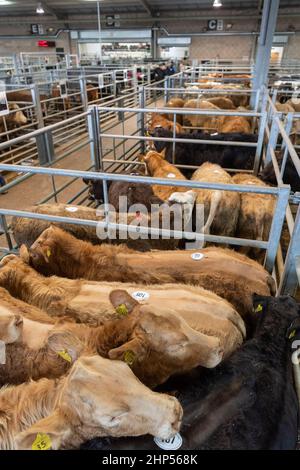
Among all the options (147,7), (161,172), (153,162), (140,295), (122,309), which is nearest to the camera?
(122,309)

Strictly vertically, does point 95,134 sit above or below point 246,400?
above

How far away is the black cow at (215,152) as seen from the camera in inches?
190

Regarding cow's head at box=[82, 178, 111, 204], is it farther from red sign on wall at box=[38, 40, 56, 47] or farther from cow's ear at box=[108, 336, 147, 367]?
red sign on wall at box=[38, 40, 56, 47]

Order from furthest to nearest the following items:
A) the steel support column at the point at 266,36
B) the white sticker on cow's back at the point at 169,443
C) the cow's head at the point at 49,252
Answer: the steel support column at the point at 266,36
the cow's head at the point at 49,252
the white sticker on cow's back at the point at 169,443

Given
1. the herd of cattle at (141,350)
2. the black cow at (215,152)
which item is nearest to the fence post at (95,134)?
the black cow at (215,152)

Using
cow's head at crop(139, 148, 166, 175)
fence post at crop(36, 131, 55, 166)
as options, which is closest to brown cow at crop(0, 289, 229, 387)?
cow's head at crop(139, 148, 166, 175)

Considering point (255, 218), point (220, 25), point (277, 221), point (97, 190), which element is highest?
point (220, 25)

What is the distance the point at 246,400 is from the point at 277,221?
3.31ft

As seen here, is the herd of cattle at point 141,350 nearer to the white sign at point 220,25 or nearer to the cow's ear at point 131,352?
the cow's ear at point 131,352

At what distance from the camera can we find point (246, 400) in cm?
150

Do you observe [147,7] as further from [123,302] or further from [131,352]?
[131,352]

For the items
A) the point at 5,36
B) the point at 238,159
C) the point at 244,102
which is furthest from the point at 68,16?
the point at 238,159

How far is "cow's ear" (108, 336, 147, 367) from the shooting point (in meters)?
1.44

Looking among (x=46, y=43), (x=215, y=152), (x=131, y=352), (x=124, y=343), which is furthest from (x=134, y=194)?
(x=46, y=43)
